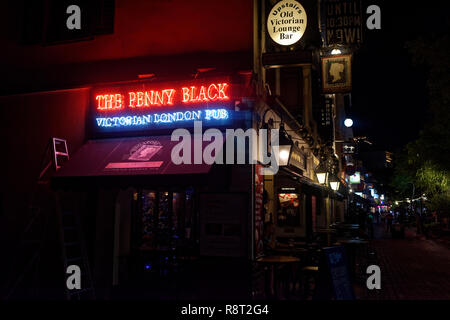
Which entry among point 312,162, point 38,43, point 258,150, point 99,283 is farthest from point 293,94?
point 99,283

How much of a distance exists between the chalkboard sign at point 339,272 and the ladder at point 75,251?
15.6ft

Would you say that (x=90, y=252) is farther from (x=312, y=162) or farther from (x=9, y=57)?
(x=312, y=162)

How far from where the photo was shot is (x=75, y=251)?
9.38 m

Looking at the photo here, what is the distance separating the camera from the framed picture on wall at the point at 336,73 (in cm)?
1304

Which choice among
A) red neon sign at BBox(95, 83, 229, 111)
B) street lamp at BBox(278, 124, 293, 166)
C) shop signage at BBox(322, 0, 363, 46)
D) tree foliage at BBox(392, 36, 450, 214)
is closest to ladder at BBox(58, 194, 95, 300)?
red neon sign at BBox(95, 83, 229, 111)

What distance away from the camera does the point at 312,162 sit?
19297 millimetres

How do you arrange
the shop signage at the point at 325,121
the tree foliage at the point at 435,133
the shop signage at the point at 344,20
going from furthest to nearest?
the shop signage at the point at 325,121 → the tree foliage at the point at 435,133 → the shop signage at the point at 344,20

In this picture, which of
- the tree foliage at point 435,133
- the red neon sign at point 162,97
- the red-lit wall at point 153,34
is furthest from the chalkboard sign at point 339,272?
the tree foliage at point 435,133

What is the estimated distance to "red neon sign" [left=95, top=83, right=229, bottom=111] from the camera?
28.1 ft

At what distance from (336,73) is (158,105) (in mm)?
6812

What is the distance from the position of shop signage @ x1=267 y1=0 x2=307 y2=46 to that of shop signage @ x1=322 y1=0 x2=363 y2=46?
9.48ft

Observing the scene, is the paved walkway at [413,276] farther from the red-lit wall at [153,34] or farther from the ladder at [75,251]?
the red-lit wall at [153,34]

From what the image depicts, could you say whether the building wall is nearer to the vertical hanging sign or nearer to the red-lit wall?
the red-lit wall

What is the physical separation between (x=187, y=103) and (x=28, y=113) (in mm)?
4326
